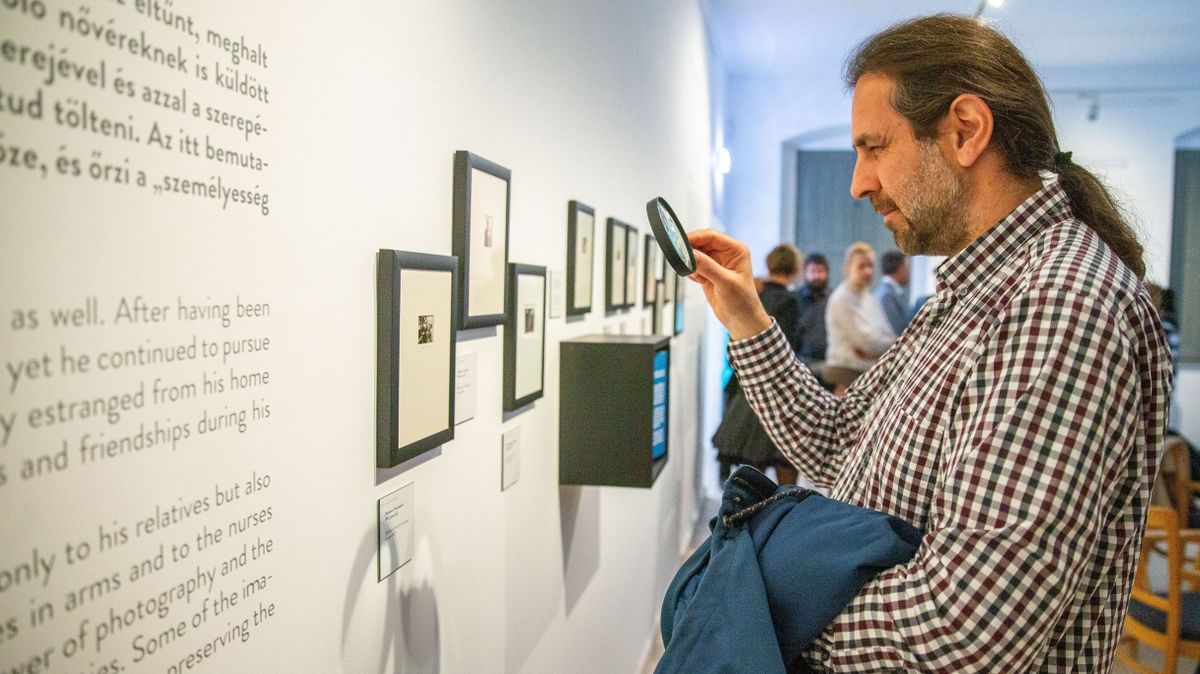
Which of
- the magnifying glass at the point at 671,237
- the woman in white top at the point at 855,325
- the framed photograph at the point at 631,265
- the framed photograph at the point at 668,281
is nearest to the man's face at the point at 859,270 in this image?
the woman in white top at the point at 855,325

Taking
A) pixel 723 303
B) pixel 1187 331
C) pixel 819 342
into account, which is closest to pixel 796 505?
pixel 723 303

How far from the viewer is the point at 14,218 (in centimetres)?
59

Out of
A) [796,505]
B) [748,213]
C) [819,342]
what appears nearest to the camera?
[796,505]

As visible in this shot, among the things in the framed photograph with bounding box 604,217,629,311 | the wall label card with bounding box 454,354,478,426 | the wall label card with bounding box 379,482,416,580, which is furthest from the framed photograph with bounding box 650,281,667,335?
the wall label card with bounding box 379,482,416,580

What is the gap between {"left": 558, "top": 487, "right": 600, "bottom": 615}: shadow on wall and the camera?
7.50 ft

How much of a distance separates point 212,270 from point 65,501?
0.26 metres

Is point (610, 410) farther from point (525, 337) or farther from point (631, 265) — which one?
point (631, 265)

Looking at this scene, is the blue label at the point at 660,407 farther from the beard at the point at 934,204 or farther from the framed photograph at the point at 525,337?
the beard at the point at 934,204

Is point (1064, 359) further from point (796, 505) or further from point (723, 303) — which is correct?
point (723, 303)

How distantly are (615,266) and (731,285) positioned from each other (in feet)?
3.42

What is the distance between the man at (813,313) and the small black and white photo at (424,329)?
558cm

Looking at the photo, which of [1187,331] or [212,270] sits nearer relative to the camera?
[212,270]

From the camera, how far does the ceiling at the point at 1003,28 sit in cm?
624

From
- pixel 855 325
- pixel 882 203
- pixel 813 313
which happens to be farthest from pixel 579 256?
pixel 813 313
